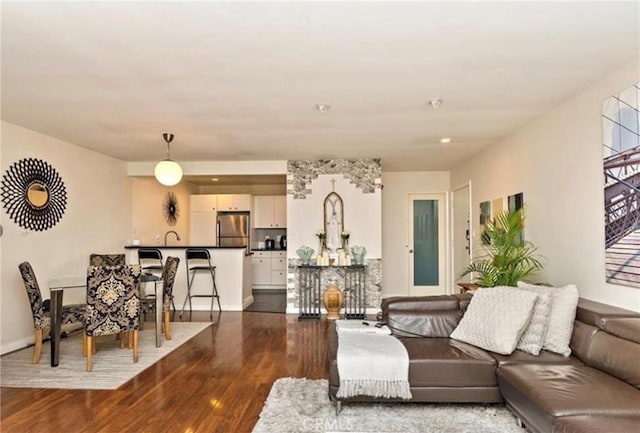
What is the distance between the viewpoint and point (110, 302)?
3656mm

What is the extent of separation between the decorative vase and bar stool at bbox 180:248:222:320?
72.6 inches

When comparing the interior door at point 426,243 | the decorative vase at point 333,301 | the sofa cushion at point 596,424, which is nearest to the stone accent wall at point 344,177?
the decorative vase at point 333,301

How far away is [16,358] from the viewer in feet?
13.2

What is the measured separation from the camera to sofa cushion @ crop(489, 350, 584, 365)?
2.63 metres

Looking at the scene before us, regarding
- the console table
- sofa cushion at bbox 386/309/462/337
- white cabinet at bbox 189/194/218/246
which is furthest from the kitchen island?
sofa cushion at bbox 386/309/462/337

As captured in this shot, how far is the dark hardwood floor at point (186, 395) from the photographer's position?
262cm

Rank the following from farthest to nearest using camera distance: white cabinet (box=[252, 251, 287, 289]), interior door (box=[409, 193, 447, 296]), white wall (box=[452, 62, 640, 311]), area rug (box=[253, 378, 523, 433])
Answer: white cabinet (box=[252, 251, 287, 289])
interior door (box=[409, 193, 447, 296])
white wall (box=[452, 62, 640, 311])
area rug (box=[253, 378, 523, 433])

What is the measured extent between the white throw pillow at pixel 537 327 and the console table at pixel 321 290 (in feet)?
11.6

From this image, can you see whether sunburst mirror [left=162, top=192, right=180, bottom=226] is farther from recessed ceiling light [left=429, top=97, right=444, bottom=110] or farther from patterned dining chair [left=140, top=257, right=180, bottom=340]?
recessed ceiling light [left=429, top=97, right=444, bottom=110]

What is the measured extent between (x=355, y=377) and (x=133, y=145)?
14.4 ft

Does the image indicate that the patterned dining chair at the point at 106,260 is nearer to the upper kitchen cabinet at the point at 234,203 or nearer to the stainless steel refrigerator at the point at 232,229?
the stainless steel refrigerator at the point at 232,229

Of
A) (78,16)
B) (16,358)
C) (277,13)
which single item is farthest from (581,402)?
(16,358)

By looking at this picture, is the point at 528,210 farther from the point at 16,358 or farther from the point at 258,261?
the point at 258,261

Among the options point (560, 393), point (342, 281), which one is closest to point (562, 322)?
point (560, 393)
